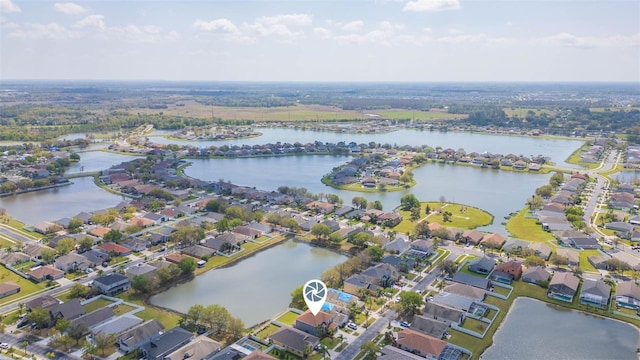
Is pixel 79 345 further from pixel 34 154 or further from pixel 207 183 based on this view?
pixel 34 154

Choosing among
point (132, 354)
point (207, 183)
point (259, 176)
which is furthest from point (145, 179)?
point (132, 354)

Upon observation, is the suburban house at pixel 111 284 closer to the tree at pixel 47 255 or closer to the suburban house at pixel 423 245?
the tree at pixel 47 255

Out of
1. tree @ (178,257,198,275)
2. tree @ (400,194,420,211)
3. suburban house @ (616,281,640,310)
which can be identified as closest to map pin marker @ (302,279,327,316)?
tree @ (178,257,198,275)

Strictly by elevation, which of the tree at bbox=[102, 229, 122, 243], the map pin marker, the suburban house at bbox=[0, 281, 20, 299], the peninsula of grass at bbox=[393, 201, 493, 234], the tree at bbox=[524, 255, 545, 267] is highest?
the map pin marker

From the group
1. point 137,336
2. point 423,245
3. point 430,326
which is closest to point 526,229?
point 423,245

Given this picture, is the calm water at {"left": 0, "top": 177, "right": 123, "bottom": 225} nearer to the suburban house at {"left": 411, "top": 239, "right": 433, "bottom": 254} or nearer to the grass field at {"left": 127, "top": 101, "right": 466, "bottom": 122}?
the suburban house at {"left": 411, "top": 239, "right": 433, "bottom": 254}

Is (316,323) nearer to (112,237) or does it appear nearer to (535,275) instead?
(535,275)
